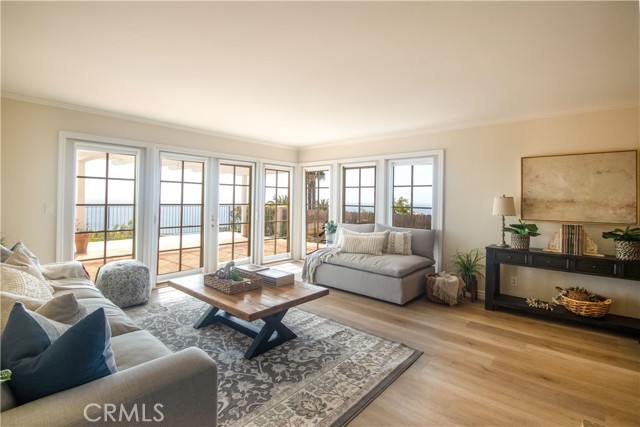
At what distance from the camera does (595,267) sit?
9.92ft

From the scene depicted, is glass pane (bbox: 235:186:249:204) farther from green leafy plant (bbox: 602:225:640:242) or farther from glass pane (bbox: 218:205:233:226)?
green leafy plant (bbox: 602:225:640:242)

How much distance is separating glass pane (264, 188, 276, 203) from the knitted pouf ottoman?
103 inches

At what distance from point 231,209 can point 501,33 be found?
442 centimetres

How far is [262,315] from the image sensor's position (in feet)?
7.27

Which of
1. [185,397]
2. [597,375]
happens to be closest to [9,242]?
[185,397]

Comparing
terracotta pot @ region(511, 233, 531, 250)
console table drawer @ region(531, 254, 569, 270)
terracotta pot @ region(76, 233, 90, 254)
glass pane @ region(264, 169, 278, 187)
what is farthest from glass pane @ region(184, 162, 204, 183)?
console table drawer @ region(531, 254, 569, 270)

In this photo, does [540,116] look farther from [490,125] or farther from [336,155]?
[336,155]

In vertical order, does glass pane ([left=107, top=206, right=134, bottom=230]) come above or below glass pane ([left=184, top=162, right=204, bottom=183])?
below

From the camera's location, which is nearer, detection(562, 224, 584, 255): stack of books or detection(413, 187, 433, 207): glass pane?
detection(562, 224, 584, 255): stack of books

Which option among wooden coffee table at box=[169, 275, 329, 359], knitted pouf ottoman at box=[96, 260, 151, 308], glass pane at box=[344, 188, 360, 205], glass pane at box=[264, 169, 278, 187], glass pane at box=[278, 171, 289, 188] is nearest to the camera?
wooden coffee table at box=[169, 275, 329, 359]

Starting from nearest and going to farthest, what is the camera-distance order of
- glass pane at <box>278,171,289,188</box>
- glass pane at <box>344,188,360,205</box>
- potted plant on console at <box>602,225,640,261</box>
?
1. potted plant on console at <box>602,225,640,261</box>
2. glass pane at <box>344,188,360,205</box>
3. glass pane at <box>278,171,289,188</box>

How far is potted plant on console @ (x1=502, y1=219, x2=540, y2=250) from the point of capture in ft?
11.4

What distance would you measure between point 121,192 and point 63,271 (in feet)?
4.96

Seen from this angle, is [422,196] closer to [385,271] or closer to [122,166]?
[385,271]
